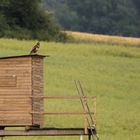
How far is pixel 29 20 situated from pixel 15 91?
49.1 meters

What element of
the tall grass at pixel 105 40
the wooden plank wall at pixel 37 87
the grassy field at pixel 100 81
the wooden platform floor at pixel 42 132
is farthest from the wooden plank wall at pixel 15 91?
the tall grass at pixel 105 40

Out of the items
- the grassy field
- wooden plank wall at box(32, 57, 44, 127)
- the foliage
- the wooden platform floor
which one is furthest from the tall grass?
the wooden platform floor

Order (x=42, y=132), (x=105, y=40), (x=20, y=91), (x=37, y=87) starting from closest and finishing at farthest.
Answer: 1. (x=42, y=132)
2. (x=20, y=91)
3. (x=37, y=87)
4. (x=105, y=40)

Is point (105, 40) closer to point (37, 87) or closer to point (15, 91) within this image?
point (37, 87)

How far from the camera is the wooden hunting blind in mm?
27141

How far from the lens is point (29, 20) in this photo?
76.1 m

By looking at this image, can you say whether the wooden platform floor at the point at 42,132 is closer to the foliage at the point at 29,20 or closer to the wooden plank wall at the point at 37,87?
the wooden plank wall at the point at 37,87

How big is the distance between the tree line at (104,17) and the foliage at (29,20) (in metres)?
34.8

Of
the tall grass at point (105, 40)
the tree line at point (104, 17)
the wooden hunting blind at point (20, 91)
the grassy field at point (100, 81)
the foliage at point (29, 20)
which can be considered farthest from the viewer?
the tree line at point (104, 17)

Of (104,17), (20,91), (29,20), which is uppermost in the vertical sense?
(104,17)

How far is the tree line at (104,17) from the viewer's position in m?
116

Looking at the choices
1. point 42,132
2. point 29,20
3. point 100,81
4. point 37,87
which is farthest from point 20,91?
point 29,20

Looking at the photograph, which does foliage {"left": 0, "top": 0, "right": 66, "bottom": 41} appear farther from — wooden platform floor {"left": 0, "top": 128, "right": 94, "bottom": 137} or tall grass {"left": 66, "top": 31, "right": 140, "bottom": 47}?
wooden platform floor {"left": 0, "top": 128, "right": 94, "bottom": 137}

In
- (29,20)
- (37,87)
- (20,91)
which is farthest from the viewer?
(29,20)
